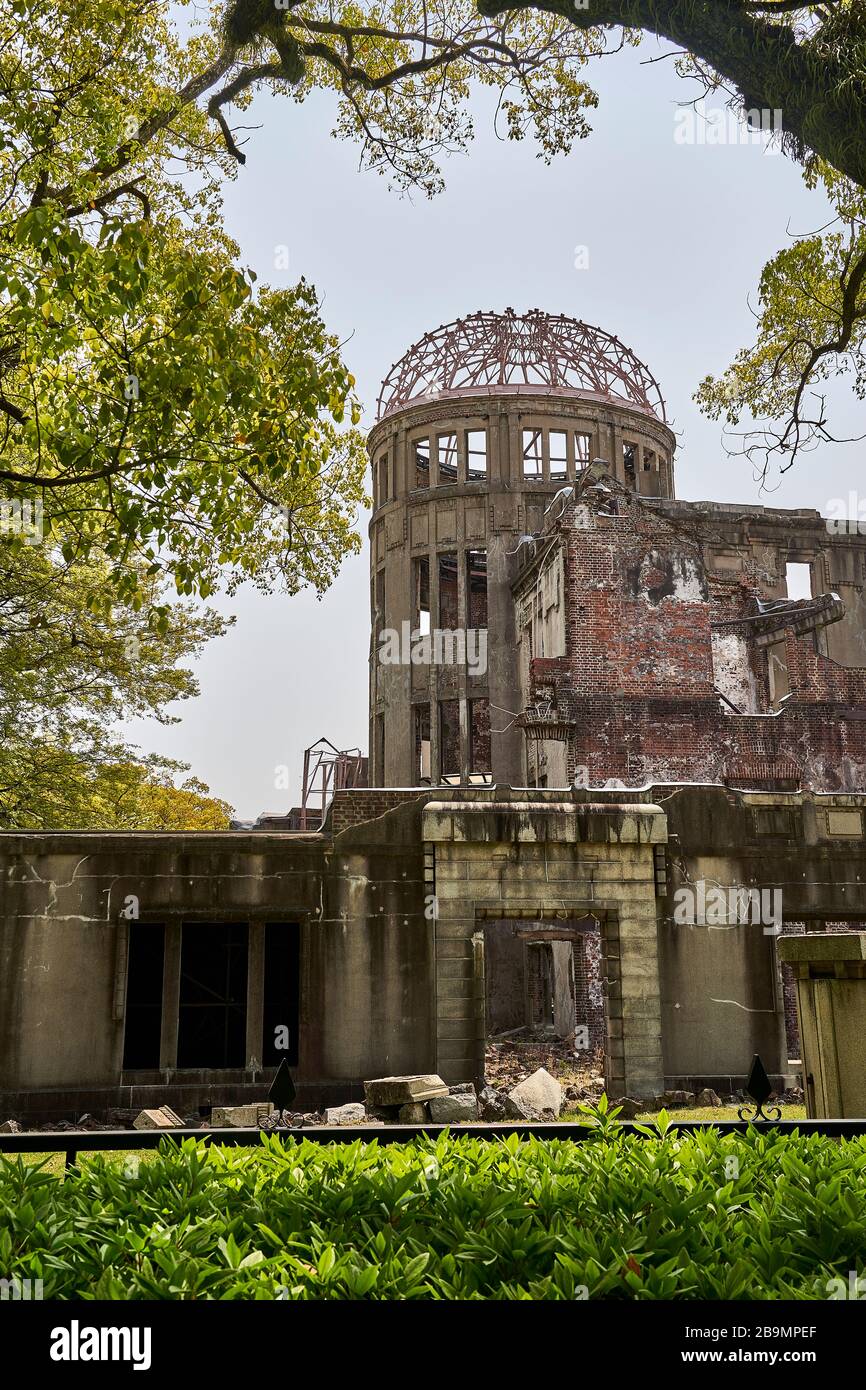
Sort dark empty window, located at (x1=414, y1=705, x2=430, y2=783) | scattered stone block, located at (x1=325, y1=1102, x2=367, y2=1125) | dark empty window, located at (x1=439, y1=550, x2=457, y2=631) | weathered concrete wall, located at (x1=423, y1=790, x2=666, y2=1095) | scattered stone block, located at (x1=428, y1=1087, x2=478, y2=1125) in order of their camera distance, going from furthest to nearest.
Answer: dark empty window, located at (x1=439, y1=550, x2=457, y2=631) < dark empty window, located at (x1=414, y1=705, x2=430, y2=783) < weathered concrete wall, located at (x1=423, y1=790, x2=666, y2=1095) < scattered stone block, located at (x1=428, y1=1087, x2=478, y2=1125) < scattered stone block, located at (x1=325, y1=1102, x2=367, y2=1125)

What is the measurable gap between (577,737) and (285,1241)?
2211 centimetres

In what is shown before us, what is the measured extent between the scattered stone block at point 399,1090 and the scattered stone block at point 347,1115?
0.64 ft

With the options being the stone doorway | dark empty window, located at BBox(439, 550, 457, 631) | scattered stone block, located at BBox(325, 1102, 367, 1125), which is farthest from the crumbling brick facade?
scattered stone block, located at BBox(325, 1102, 367, 1125)

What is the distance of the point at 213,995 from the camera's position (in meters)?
15.6

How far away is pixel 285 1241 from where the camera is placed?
3980mm

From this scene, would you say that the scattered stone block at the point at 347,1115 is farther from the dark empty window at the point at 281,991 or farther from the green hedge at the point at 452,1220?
the green hedge at the point at 452,1220

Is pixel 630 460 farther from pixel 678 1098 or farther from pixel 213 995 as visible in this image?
pixel 213 995

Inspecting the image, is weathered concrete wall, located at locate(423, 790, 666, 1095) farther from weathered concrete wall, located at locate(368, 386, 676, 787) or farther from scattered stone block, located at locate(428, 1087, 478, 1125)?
weathered concrete wall, located at locate(368, 386, 676, 787)

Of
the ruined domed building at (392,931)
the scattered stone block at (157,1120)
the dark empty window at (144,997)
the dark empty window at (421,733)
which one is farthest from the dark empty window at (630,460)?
the scattered stone block at (157,1120)

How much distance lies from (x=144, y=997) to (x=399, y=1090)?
152 inches

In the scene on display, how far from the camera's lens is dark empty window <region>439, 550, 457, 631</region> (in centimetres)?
3834

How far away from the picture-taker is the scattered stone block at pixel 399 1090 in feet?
45.2

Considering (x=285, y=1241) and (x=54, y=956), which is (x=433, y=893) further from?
(x=285, y=1241)

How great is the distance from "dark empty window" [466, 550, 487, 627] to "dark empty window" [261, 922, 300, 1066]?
20901 mm
